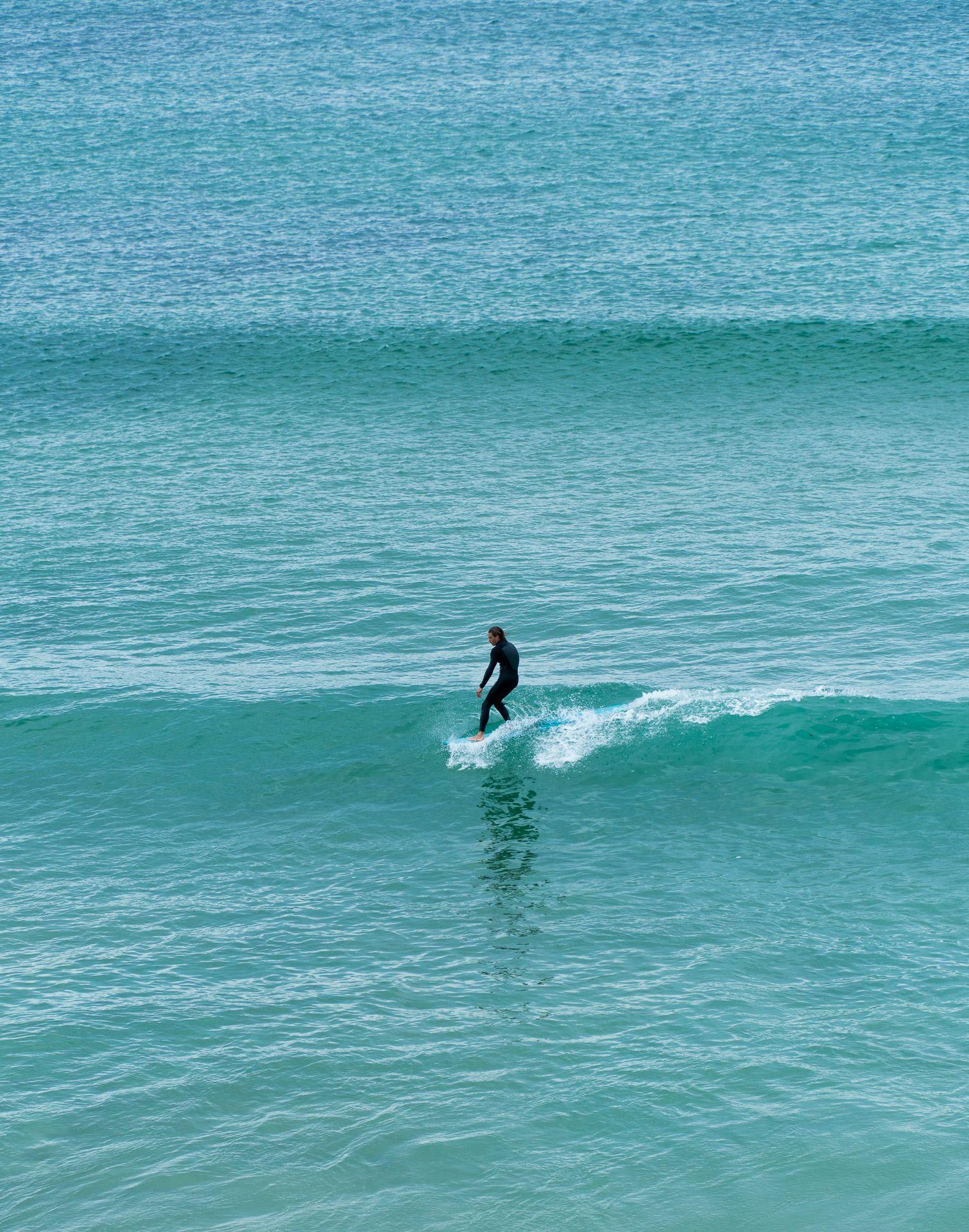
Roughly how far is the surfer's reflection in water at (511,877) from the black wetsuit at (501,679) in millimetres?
1146

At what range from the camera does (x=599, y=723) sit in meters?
25.2

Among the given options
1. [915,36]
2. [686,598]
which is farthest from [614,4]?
[686,598]

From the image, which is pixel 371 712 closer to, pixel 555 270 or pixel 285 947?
pixel 285 947

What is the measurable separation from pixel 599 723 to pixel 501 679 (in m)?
2.02

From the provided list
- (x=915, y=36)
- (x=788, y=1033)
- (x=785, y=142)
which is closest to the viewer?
(x=788, y=1033)

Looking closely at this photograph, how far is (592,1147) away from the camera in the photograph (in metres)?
15.4

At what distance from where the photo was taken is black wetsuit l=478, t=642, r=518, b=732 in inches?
946

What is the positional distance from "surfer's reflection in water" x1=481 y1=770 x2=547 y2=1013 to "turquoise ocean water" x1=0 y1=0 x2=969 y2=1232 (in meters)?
0.08

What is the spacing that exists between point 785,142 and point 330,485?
42728 mm

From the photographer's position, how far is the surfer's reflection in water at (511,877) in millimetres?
18469

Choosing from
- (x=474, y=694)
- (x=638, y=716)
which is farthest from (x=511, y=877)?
(x=474, y=694)

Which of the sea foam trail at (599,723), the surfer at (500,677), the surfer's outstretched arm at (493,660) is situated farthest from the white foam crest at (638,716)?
the surfer's outstretched arm at (493,660)

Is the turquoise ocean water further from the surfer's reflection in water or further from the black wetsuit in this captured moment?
the black wetsuit

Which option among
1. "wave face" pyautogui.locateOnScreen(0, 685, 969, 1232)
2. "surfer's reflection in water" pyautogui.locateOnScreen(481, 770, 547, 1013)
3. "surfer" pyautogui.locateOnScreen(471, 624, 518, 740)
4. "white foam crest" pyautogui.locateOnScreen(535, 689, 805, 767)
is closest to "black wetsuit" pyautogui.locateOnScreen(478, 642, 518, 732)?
"surfer" pyautogui.locateOnScreen(471, 624, 518, 740)
